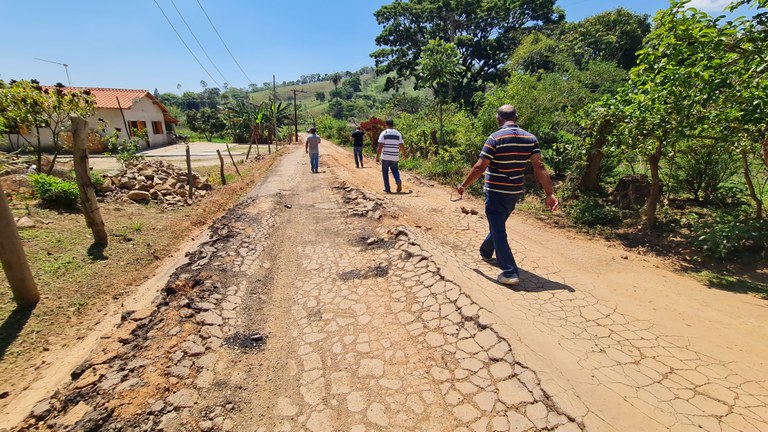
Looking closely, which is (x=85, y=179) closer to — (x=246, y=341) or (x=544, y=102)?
(x=246, y=341)

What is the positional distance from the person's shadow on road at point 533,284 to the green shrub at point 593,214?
11.2 ft

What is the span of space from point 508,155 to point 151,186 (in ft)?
29.6

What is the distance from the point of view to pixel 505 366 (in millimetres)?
2465

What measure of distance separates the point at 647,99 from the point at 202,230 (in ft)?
25.0

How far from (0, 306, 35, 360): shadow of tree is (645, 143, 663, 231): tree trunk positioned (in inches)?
334

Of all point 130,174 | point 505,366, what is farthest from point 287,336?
point 130,174

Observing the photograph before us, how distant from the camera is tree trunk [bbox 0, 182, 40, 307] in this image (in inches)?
140

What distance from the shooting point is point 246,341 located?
319 centimetres

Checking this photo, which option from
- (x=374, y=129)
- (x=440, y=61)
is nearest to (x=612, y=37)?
(x=374, y=129)

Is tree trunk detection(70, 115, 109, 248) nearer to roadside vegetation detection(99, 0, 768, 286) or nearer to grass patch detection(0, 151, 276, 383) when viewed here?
grass patch detection(0, 151, 276, 383)

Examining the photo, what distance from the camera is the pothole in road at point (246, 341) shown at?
3.12 meters

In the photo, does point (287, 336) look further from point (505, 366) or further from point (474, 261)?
point (474, 261)

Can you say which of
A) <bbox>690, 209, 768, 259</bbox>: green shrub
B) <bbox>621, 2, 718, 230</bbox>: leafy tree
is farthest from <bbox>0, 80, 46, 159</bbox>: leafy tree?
<bbox>690, 209, 768, 259</bbox>: green shrub

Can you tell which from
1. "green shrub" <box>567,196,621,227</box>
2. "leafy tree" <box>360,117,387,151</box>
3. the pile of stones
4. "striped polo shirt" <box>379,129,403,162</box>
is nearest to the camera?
"green shrub" <box>567,196,621,227</box>
